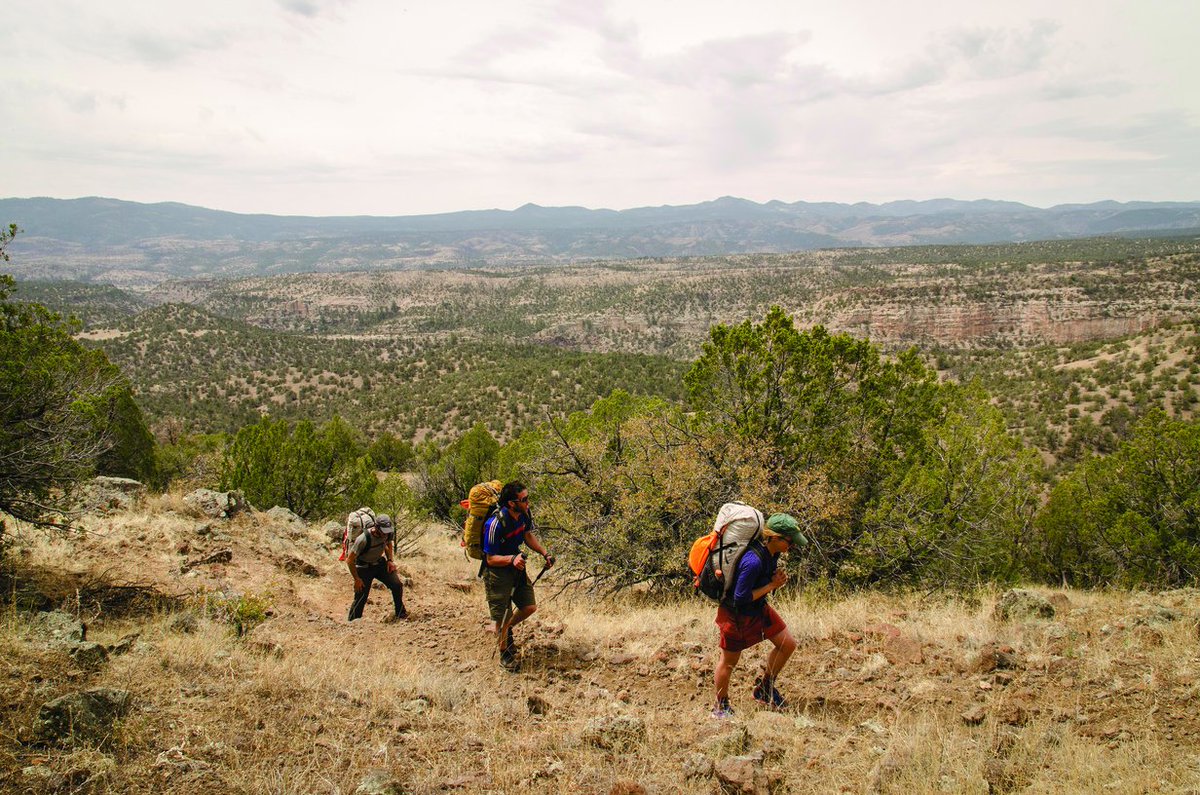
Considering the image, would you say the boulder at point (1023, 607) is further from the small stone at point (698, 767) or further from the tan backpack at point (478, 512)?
the tan backpack at point (478, 512)

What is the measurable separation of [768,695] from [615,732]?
1.37 meters

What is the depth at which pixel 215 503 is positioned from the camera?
1174 centimetres

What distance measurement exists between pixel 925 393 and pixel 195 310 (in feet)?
272

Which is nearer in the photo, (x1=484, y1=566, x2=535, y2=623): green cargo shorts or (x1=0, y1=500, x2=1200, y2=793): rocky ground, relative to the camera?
(x1=0, y1=500, x2=1200, y2=793): rocky ground

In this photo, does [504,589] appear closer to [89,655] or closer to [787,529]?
[787,529]

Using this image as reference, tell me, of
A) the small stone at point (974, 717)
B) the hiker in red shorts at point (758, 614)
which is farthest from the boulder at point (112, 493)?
the small stone at point (974, 717)

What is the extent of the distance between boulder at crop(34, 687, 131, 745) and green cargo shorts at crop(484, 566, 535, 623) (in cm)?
303

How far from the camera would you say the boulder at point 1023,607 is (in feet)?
20.7

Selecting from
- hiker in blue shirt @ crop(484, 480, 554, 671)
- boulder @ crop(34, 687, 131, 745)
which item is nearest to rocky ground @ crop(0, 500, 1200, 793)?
boulder @ crop(34, 687, 131, 745)

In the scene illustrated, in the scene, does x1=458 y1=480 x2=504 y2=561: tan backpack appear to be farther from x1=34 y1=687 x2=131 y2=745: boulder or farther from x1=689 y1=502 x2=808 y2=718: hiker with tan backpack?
x1=34 y1=687 x2=131 y2=745: boulder

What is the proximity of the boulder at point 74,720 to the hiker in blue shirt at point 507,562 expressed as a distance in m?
3.04

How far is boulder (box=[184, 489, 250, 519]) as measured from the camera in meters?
11.5

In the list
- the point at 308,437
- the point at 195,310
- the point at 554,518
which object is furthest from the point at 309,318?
the point at 554,518

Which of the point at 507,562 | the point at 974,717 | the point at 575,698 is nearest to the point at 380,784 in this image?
the point at 575,698
